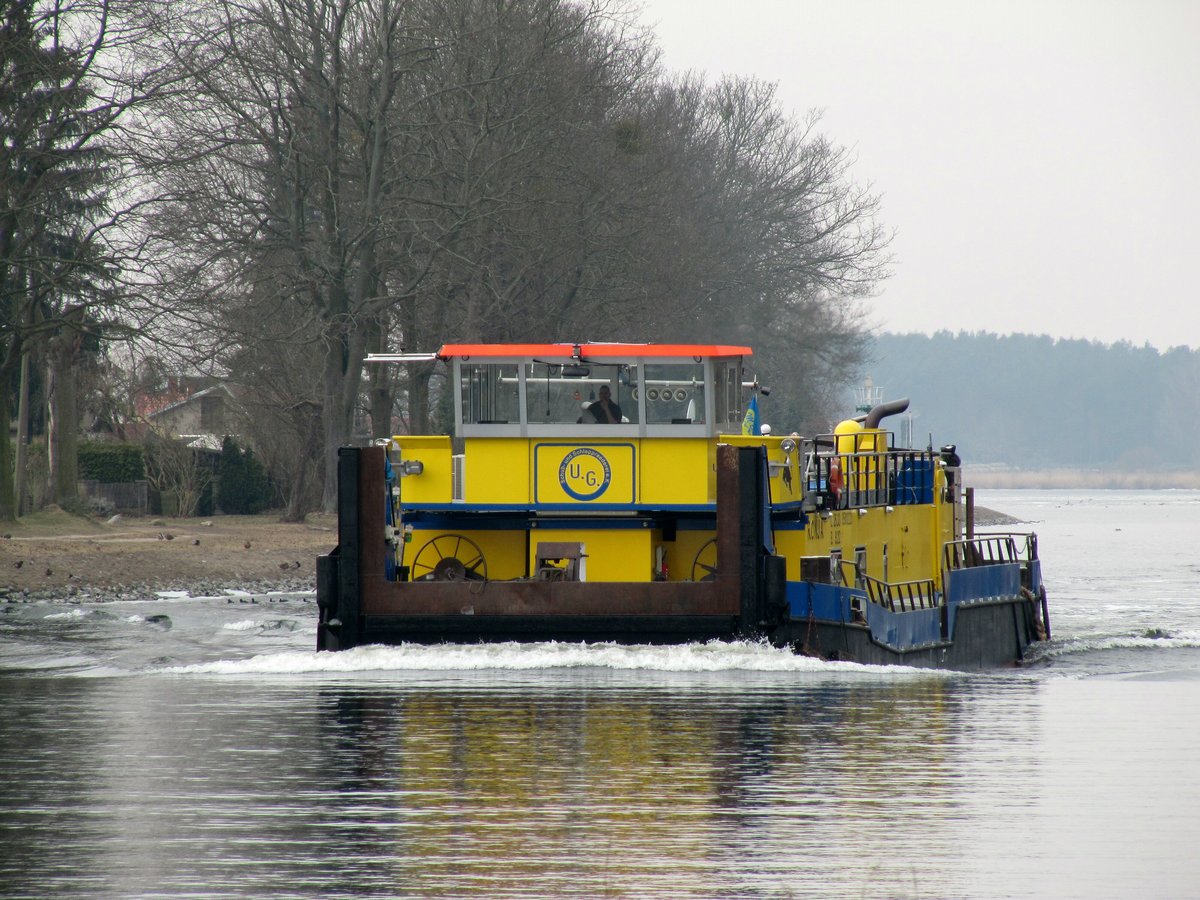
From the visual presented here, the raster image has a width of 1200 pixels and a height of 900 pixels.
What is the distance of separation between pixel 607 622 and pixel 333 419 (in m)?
27.5

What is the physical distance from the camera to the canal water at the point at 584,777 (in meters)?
9.05

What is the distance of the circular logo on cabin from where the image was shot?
68.2 ft

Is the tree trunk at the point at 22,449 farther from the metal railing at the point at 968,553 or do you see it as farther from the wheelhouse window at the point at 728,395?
the wheelhouse window at the point at 728,395

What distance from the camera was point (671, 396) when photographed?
69.0ft

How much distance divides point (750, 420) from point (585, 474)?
2252mm

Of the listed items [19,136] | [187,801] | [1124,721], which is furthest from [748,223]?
[187,801]

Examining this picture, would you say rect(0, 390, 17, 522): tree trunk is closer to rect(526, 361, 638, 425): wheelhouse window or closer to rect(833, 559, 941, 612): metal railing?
rect(526, 361, 638, 425): wheelhouse window

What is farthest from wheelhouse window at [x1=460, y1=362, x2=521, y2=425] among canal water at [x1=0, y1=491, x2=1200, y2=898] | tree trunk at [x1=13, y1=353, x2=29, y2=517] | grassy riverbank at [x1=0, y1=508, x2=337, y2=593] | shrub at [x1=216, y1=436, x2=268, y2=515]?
shrub at [x1=216, y1=436, x2=268, y2=515]

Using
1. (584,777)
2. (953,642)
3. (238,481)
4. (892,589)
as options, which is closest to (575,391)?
(892,589)

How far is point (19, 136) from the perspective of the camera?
3441 cm

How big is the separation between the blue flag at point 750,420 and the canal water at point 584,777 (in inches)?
124

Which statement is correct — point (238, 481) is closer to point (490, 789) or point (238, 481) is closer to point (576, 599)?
point (576, 599)

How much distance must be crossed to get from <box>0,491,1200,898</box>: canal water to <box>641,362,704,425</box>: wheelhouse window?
117 inches

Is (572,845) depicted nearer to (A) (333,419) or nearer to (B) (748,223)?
(A) (333,419)
